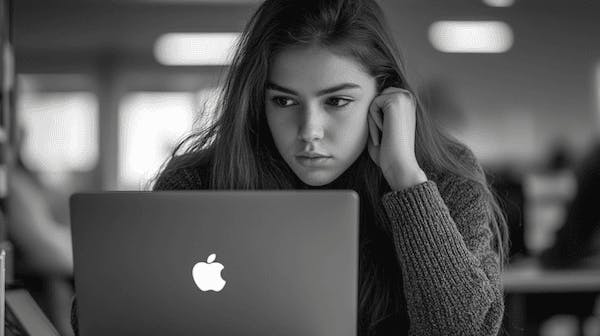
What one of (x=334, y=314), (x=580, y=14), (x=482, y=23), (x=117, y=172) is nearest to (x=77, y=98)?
(x=117, y=172)

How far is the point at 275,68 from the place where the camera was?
1.35 meters

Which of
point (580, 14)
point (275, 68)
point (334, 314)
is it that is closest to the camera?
point (334, 314)

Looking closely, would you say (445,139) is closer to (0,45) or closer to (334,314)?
(334,314)

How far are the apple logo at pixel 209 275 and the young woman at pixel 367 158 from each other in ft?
1.36

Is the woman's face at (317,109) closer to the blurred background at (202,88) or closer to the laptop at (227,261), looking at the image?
the laptop at (227,261)

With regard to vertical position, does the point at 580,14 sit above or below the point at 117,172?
above

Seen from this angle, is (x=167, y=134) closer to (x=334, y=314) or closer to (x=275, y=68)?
(x=275, y=68)

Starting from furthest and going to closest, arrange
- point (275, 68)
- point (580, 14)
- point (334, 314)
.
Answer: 1. point (580, 14)
2. point (275, 68)
3. point (334, 314)

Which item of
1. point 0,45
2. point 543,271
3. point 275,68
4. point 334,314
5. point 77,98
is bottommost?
point 543,271

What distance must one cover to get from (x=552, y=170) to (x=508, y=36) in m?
0.73

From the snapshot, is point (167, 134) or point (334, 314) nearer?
point (334, 314)

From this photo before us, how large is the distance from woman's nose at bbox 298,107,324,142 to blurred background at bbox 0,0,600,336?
223 cm

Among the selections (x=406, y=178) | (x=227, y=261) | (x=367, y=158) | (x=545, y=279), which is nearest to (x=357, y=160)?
(x=367, y=158)

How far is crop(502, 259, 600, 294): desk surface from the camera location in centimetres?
279
